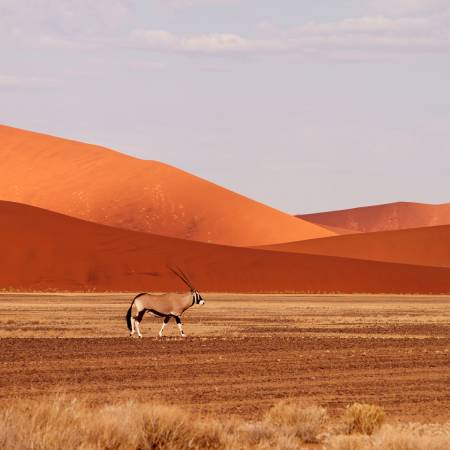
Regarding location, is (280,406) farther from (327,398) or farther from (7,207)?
(7,207)

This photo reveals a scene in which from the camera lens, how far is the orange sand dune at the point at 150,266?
78250mm

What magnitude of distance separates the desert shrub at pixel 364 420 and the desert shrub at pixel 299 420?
0.37m

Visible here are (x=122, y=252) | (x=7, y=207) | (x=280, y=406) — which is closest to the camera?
(x=280, y=406)

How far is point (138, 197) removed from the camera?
126812 millimetres

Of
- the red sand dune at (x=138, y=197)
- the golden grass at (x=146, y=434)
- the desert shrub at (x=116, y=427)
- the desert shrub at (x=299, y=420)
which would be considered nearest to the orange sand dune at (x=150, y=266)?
the red sand dune at (x=138, y=197)

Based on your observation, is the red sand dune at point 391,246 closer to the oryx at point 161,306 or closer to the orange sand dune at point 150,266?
the orange sand dune at point 150,266

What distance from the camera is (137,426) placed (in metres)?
10.4

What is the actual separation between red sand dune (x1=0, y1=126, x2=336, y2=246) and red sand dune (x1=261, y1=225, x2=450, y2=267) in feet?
55.5

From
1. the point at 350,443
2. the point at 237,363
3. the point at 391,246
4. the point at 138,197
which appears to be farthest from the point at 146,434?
the point at 138,197

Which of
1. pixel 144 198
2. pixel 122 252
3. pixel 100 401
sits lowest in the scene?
pixel 100 401

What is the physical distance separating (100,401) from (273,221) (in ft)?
369

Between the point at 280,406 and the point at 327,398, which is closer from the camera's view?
the point at 280,406

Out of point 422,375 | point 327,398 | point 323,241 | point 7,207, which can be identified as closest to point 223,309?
point 422,375

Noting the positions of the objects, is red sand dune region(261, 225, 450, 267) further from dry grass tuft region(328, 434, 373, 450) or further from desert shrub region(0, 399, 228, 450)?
desert shrub region(0, 399, 228, 450)
